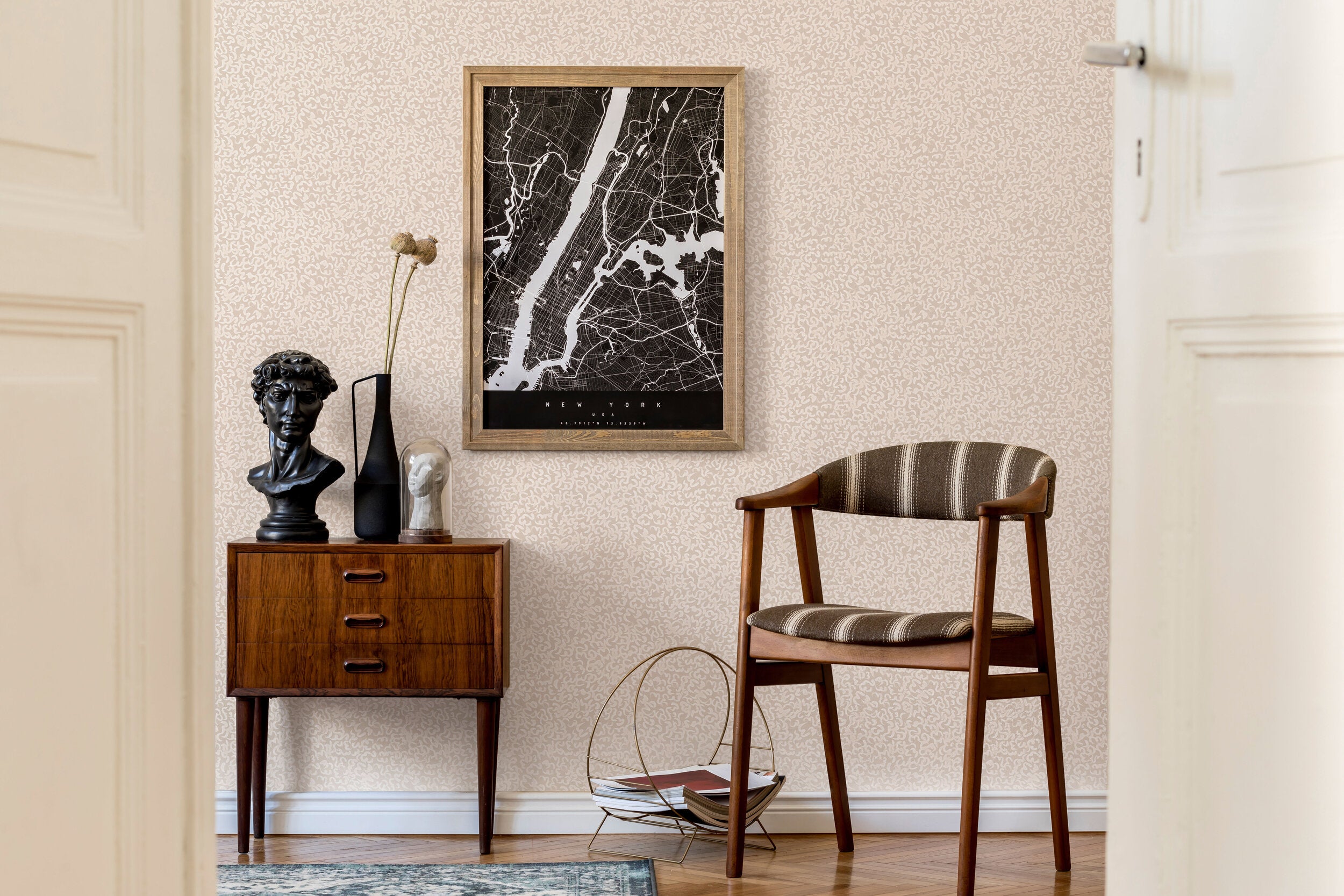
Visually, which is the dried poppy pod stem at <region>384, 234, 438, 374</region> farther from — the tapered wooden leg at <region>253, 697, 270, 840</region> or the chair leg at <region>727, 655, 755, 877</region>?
the chair leg at <region>727, 655, 755, 877</region>

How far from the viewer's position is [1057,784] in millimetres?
2396

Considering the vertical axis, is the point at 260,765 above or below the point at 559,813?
above

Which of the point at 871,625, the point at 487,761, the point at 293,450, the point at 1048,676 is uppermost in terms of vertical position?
the point at 293,450

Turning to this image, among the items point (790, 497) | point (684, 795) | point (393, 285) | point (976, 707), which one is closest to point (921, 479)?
point (790, 497)

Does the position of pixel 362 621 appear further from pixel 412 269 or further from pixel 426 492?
pixel 412 269

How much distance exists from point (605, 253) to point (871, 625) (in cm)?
119

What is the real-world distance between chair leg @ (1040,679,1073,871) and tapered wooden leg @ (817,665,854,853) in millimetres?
436

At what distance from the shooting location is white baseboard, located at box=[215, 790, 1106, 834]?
9.03 ft

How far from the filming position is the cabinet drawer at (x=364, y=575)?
8.09 ft
